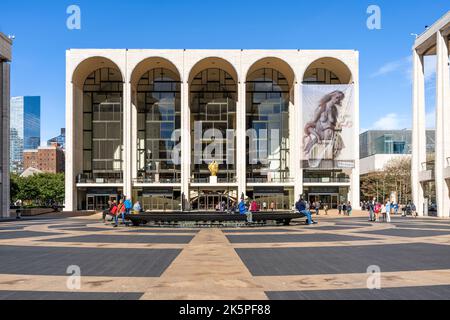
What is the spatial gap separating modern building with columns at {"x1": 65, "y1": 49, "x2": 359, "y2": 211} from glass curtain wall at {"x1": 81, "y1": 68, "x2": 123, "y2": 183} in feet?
0.49

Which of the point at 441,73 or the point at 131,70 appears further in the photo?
the point at 131,70

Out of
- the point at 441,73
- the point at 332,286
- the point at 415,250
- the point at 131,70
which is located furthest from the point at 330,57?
the point at 332,286

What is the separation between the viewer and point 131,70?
63.3 m

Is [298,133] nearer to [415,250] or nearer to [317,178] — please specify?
[317,178]

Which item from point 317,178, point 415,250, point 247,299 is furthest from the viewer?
point 317,178

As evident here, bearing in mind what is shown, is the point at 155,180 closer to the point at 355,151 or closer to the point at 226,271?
the point at 355,151

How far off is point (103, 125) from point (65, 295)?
216 ft

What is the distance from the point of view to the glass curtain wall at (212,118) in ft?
234

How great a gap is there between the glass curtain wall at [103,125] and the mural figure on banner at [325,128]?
91.7 ft

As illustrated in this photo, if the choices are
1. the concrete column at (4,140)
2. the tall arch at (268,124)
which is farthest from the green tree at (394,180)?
the concrete column at (4,140)

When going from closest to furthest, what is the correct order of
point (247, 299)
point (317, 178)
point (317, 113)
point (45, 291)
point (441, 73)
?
point (247, 299), point (45, 291), point (441, 73), point (317, 113), point (317, 178)

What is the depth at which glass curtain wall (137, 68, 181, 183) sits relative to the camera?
7094cm

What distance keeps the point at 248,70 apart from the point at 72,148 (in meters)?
25.7

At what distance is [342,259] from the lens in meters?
12.1
